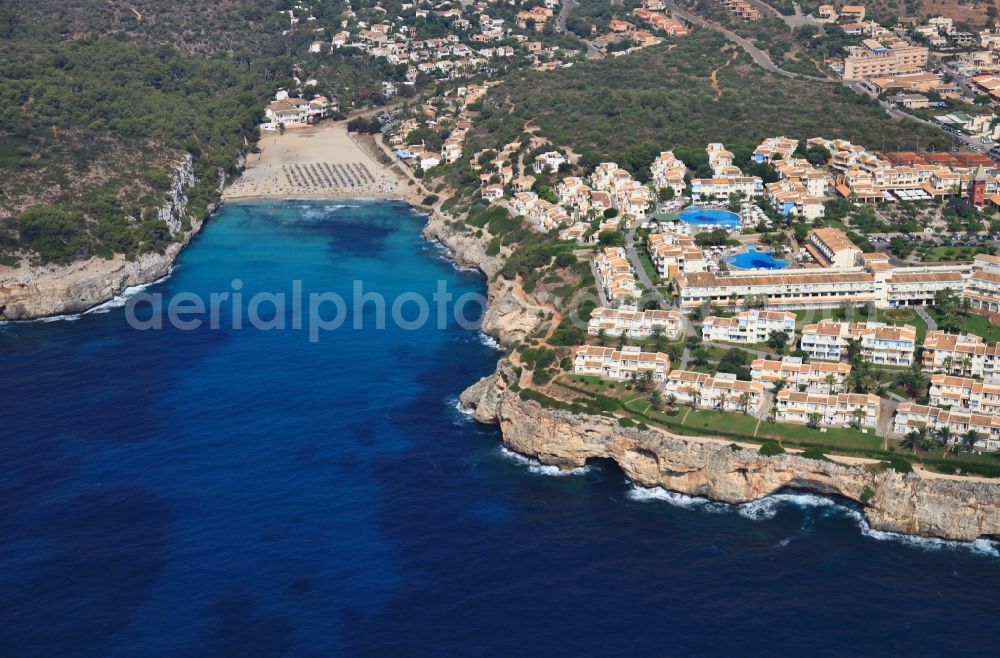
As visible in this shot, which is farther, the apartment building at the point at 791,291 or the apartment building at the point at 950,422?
the apartment building at the point at 791,291

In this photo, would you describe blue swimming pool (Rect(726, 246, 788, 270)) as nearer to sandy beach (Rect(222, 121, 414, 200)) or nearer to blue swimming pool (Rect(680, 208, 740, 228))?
blue swimming pool (Rect(680, 208, 740, 228))

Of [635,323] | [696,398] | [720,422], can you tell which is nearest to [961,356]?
[720,422]

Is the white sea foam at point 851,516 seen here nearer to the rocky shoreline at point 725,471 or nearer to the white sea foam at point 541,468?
the rocky shoreline at point 725,471

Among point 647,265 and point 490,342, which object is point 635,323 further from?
point 490,342

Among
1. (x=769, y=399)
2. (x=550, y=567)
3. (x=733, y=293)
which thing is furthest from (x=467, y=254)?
(x=550, y=567)

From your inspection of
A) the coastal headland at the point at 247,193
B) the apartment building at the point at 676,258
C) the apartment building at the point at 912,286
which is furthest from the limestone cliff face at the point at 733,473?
the coastal headland at the point at 247,193
